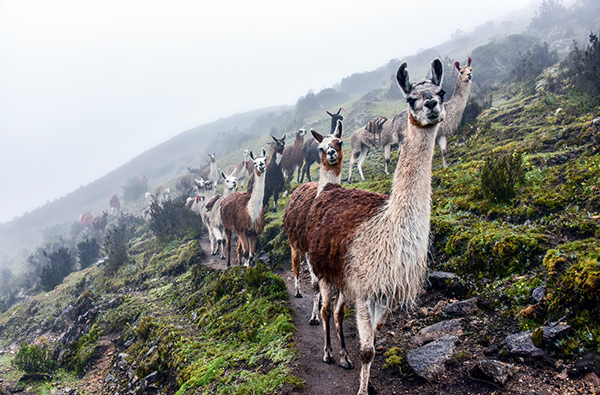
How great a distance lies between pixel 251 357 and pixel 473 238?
3529 mm

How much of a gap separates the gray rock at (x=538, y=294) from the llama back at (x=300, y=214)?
8.33 ft

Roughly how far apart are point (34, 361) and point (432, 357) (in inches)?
338

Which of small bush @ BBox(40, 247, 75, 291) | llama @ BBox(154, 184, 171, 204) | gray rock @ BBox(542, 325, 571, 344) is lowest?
gray rock @ BBox(542, 325, 571, 344)

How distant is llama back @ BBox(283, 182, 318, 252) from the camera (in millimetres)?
4191

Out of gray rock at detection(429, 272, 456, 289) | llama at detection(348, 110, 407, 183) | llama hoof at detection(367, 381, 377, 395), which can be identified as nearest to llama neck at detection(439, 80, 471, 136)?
llama at detection(348, 110, 407, 183)

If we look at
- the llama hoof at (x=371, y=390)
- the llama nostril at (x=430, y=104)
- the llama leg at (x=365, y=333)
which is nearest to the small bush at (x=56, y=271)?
the llama hoof at (x=371, y=390)

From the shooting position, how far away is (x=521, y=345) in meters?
2.46

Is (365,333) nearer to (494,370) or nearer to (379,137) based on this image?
(494,370)

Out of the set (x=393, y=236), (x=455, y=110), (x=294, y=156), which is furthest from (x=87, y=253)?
(x=455, y=110)

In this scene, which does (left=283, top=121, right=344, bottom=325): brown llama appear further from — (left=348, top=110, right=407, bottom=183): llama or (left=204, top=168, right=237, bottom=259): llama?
(left=348, top=110, right=407, bottom=183): llama

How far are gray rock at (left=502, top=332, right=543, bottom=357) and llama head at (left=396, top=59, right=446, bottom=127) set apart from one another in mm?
2087

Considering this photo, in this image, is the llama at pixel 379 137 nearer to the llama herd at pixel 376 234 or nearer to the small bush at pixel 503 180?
the small bush at pixel 503 180

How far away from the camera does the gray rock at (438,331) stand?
3.11 m

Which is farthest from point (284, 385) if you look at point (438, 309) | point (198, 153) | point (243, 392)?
point (198, 153)
